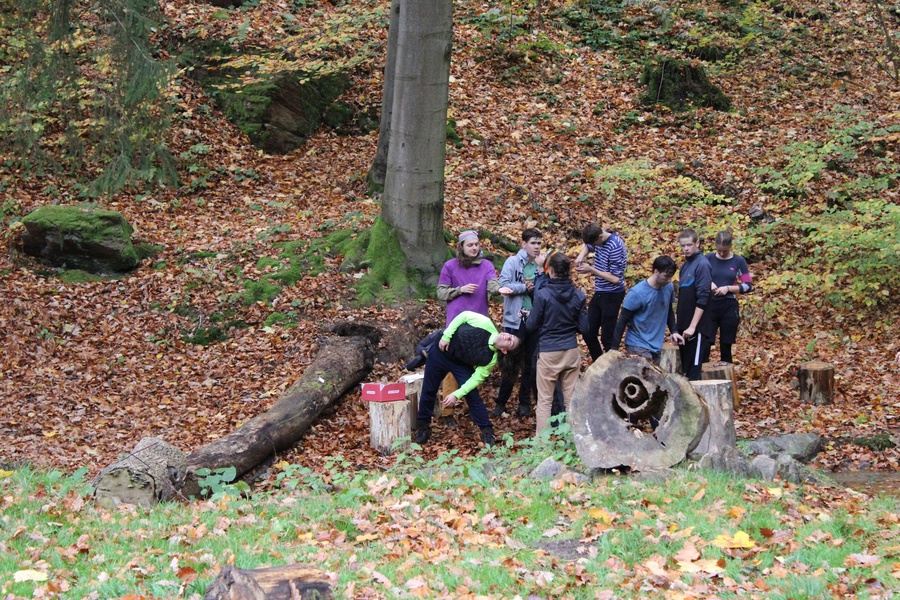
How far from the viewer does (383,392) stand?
8172 mm

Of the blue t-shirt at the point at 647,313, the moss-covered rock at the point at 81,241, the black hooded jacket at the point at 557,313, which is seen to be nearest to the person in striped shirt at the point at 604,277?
the blue t-shirt at the point at 647,313

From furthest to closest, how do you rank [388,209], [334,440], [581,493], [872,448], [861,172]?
[861,172] → [388,209] → [334,440] → [872,448] → [581,493]

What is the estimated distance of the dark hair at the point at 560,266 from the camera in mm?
7887

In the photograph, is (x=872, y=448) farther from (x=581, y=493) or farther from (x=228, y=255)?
(x=228, y=255)

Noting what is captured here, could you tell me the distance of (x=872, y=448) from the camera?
8070 millimetres

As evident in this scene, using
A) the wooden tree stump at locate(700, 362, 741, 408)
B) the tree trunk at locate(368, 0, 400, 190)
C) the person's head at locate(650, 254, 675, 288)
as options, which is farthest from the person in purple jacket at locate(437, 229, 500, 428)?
the tree trunk at locate(368, 0, 400, 190)

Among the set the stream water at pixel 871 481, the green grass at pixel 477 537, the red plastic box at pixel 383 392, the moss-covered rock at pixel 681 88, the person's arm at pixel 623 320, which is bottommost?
the stream water at pixel 871 481

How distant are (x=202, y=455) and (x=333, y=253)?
461 centimetres

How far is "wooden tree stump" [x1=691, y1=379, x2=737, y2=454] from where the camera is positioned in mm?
7117

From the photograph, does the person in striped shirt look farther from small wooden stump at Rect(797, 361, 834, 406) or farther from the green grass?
the green grass

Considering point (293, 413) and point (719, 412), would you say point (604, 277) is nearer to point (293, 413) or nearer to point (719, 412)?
point (719, 412)

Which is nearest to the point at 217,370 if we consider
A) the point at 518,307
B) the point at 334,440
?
the point at 334,440

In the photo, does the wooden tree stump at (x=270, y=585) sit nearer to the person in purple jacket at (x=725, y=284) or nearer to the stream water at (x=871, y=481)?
the stream water at (x=871, y=481)

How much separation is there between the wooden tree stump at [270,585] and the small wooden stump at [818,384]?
7.15 m
